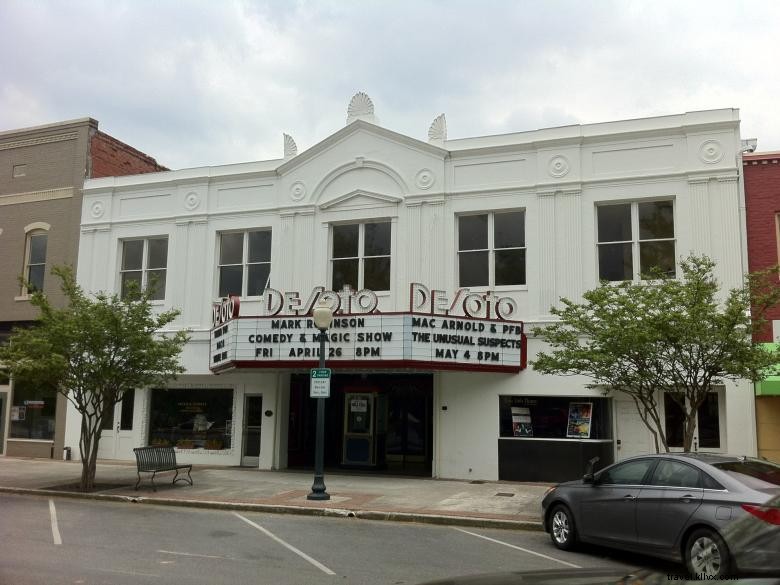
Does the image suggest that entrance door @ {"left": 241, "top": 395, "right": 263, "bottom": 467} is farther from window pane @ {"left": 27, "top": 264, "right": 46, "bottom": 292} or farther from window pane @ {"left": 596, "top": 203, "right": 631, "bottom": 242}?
window pane @ {"left": 596, "top": 203, "right": 631, "bottom": 242}

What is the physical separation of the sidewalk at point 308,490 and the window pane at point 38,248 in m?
7.04

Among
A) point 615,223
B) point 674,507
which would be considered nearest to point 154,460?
point 674,507

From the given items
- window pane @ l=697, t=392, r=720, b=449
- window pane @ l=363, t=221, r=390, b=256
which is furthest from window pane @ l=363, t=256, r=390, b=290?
window pane @ l=697, t=392, r=720, b=449

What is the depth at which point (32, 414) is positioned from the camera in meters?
23.3

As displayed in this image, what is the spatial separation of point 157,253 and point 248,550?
48.1 ft

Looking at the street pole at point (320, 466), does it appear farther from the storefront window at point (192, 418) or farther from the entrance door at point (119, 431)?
the entrance door at point (119, 431)

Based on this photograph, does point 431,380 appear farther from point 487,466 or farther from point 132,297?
point 132,297

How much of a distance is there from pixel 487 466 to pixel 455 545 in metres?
7.49

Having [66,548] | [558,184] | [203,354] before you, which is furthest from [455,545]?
[203,354]

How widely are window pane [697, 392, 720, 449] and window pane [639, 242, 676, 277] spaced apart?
325 centimetres

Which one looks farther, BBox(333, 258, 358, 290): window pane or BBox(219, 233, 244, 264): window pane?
BBox(219, 233, 244, 264): window pane

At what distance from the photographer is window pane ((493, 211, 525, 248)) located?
19.2m

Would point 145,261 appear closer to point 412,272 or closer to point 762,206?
point 412,272

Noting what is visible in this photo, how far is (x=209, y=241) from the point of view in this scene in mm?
22016
